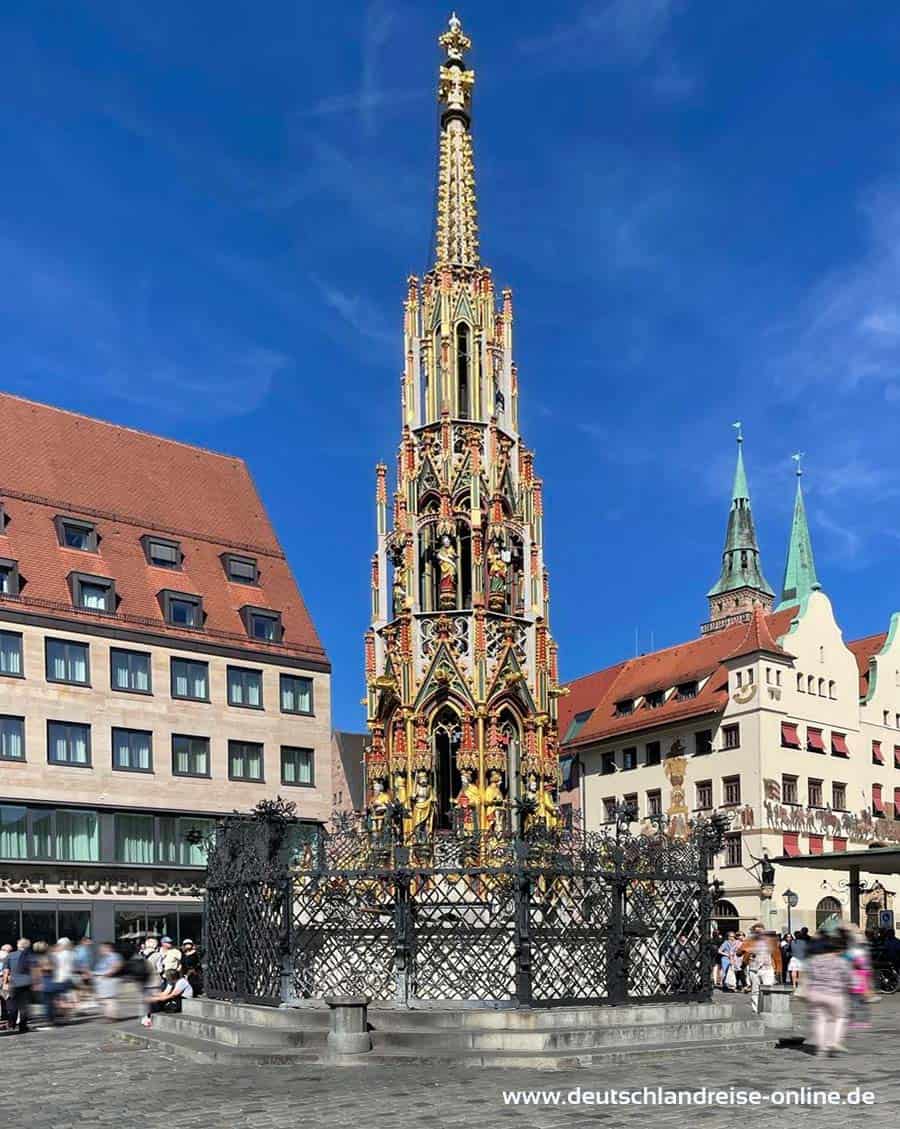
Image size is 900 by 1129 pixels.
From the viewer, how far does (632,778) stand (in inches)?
2591

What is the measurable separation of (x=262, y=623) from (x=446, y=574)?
2428cm

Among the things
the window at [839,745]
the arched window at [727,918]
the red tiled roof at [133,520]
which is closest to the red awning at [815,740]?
the window at [839,745]

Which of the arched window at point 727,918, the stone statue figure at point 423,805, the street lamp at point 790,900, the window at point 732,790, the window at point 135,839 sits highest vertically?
the window at point 732,790

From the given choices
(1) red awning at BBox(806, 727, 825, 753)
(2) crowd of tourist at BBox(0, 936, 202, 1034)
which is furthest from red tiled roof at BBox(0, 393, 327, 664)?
(1) red awning at BBox(806, 727, 825, 753)

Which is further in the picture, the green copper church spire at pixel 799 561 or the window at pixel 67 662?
the green copper church spire at pixel 799 561

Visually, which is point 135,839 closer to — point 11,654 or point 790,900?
point 11,654

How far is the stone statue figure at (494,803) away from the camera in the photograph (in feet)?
95.0

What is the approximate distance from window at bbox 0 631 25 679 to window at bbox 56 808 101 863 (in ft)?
13.9

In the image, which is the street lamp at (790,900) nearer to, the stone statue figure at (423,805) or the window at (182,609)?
the window at (182,609)

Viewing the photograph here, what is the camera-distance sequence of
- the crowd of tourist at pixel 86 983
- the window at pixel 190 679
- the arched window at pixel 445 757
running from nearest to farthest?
the crowd of tourist at pixel 86 983 → the arched window at pixel 445 757 → the window at pixel 190 679

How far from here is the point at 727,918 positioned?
59.2 m

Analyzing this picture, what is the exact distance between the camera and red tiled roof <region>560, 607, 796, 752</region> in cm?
6341

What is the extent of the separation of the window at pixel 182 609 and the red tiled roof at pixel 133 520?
1.06ft

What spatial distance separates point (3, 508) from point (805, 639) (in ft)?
103
